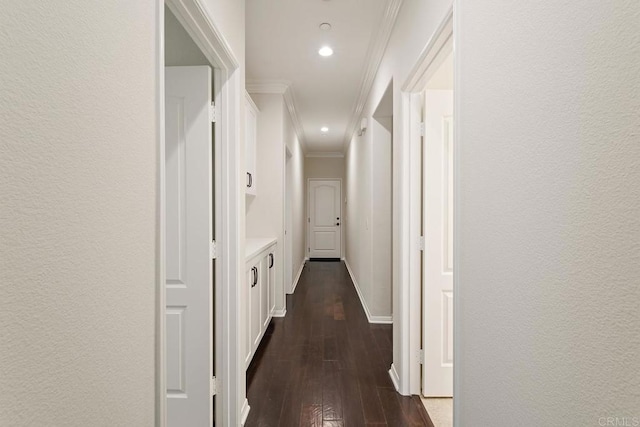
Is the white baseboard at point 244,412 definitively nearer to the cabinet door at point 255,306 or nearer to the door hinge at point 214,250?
the cabinet door at point 255,306

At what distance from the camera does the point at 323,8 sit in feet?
8.18

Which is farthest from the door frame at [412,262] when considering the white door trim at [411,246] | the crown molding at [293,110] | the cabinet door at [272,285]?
the crown molding at [293,110]

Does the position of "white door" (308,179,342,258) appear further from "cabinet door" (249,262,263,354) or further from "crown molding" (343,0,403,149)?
"cabinet door" (249,262,263,354)

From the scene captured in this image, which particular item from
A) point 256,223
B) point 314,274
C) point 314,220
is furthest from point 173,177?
point 314,220

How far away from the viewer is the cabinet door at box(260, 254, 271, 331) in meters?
3.20

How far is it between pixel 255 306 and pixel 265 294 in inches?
19.9

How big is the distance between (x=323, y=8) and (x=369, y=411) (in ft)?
9.19

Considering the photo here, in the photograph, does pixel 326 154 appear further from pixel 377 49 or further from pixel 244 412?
pixel 244 412

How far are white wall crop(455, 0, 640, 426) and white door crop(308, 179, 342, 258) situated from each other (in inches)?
294

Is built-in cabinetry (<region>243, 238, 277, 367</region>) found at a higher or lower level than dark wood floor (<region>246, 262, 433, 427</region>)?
higher

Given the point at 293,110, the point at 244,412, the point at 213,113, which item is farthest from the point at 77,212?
the point at 293,110

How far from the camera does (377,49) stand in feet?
9.95

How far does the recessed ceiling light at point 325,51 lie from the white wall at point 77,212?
8.10ft

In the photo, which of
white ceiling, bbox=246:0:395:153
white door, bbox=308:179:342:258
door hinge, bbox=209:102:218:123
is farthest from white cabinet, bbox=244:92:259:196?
white door, bbox=308:179:342:258
